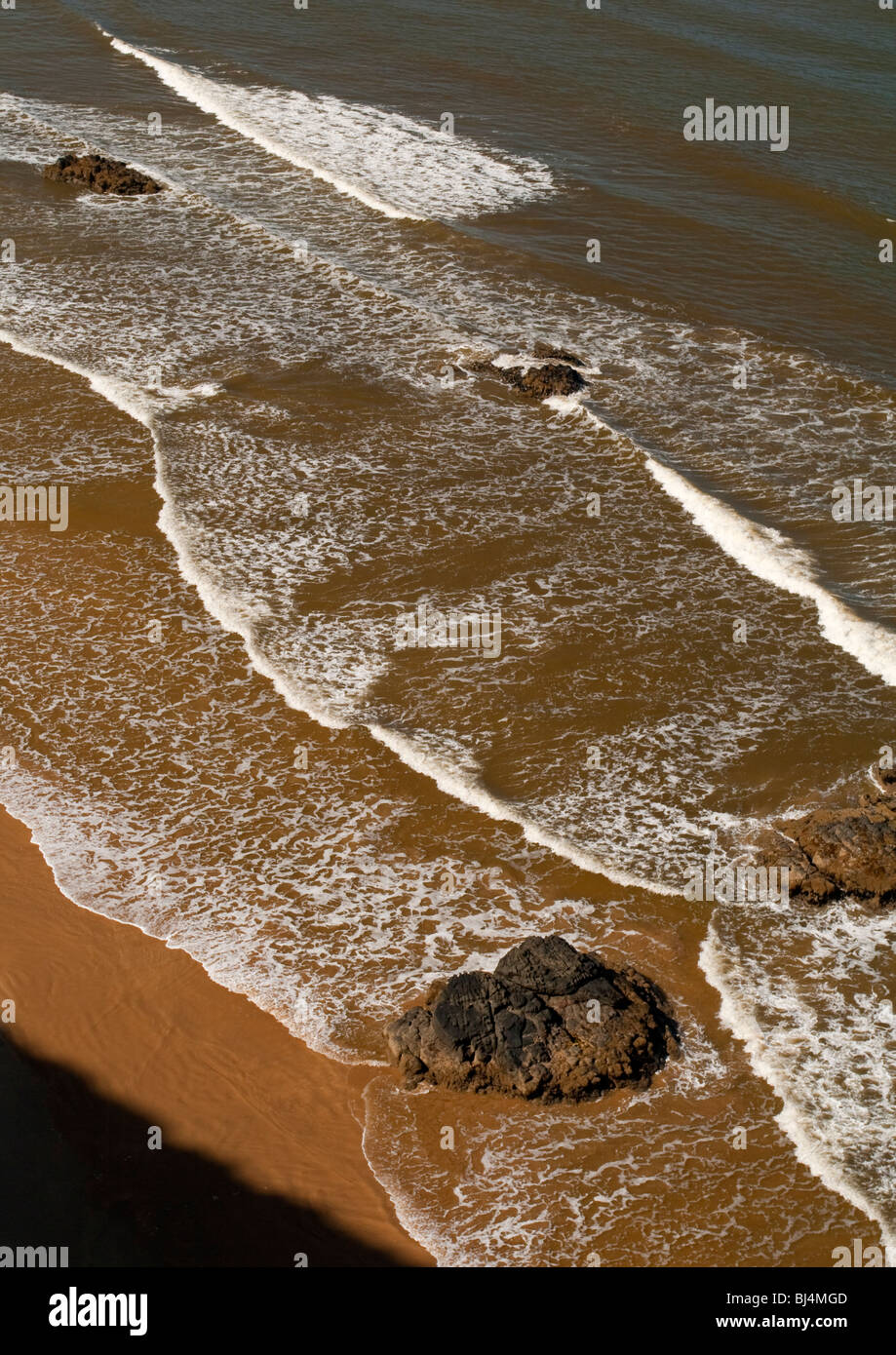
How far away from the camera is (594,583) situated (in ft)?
49.4

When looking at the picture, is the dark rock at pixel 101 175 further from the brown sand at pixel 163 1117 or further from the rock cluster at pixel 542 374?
the brown sand at pixel 163 1117

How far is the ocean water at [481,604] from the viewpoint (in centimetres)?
914

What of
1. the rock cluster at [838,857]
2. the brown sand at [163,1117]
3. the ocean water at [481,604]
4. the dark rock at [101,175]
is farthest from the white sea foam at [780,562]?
the dark rock at [101,175]

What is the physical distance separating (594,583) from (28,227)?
15579mm

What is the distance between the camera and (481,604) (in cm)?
1449

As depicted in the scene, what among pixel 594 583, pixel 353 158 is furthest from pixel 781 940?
pixel 353 158

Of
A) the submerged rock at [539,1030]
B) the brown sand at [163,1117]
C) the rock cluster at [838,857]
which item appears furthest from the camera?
the rock cluster at [838,857]

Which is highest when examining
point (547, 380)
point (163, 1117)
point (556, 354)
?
point (556, 354)

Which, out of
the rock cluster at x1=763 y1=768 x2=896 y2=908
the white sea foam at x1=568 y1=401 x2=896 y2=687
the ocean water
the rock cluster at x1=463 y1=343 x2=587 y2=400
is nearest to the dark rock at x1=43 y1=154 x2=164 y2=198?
the ocean water

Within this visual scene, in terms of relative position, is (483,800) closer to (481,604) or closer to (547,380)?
(481,604)

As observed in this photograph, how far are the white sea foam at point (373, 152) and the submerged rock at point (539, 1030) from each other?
63.9ft

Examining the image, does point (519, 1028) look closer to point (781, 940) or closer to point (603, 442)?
point (781, 940)

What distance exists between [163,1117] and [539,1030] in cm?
274

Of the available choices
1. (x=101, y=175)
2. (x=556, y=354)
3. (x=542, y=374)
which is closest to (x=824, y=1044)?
(x=542, y=374)
